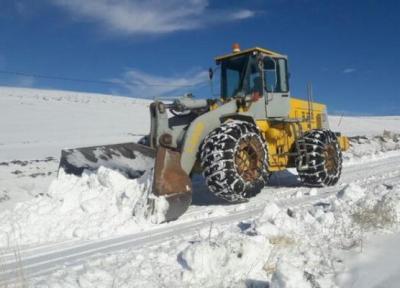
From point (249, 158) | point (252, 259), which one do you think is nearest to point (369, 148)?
point (249, 158)

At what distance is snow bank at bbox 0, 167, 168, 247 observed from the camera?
5.90m

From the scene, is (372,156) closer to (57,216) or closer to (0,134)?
(57,216)

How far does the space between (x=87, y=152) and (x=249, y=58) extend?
3.29m

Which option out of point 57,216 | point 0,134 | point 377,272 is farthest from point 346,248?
point 0,134

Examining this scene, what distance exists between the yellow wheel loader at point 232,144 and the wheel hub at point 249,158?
0.05ft

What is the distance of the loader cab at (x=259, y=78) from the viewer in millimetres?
8656

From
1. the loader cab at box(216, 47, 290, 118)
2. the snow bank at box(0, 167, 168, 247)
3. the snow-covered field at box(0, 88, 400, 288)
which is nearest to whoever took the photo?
the snow-covered field at box(0, 88, 400, 288)

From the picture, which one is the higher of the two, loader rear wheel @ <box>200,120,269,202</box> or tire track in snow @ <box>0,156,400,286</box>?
loader rear wheel @ <box>200,120,269,202</box>

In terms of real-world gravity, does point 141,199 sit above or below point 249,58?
below

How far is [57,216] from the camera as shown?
20.6 ft

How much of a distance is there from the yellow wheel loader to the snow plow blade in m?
0.01

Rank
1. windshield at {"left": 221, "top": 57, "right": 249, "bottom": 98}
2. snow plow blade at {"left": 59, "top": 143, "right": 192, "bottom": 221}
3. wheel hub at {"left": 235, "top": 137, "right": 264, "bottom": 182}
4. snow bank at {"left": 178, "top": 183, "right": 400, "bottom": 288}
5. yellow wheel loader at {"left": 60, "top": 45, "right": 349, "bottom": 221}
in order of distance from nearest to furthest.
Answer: snow bank at {"left": 178, "top": 183, "right": 400, "bottom": 288}
snow plow blade at {"left": 59, "top": 143, "right": 192, "bottom": 221}
yellow wheel loader at {"left": 60, "top": 45, "right": 349, "bottom": 221}
wheel hub at {"left": 235, "top": 137, "right": 264, "bottom": 182}
windshield at {"left": 221, "top": 57, "right": 249, "bottom": 98}

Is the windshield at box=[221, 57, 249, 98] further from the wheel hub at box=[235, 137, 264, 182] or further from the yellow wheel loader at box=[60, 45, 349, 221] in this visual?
the wheel hub at box=[235, 137, 264, 182]

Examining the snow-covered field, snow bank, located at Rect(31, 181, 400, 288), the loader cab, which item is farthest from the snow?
snow bank, located at Rect(31, 181, 400, 288)
